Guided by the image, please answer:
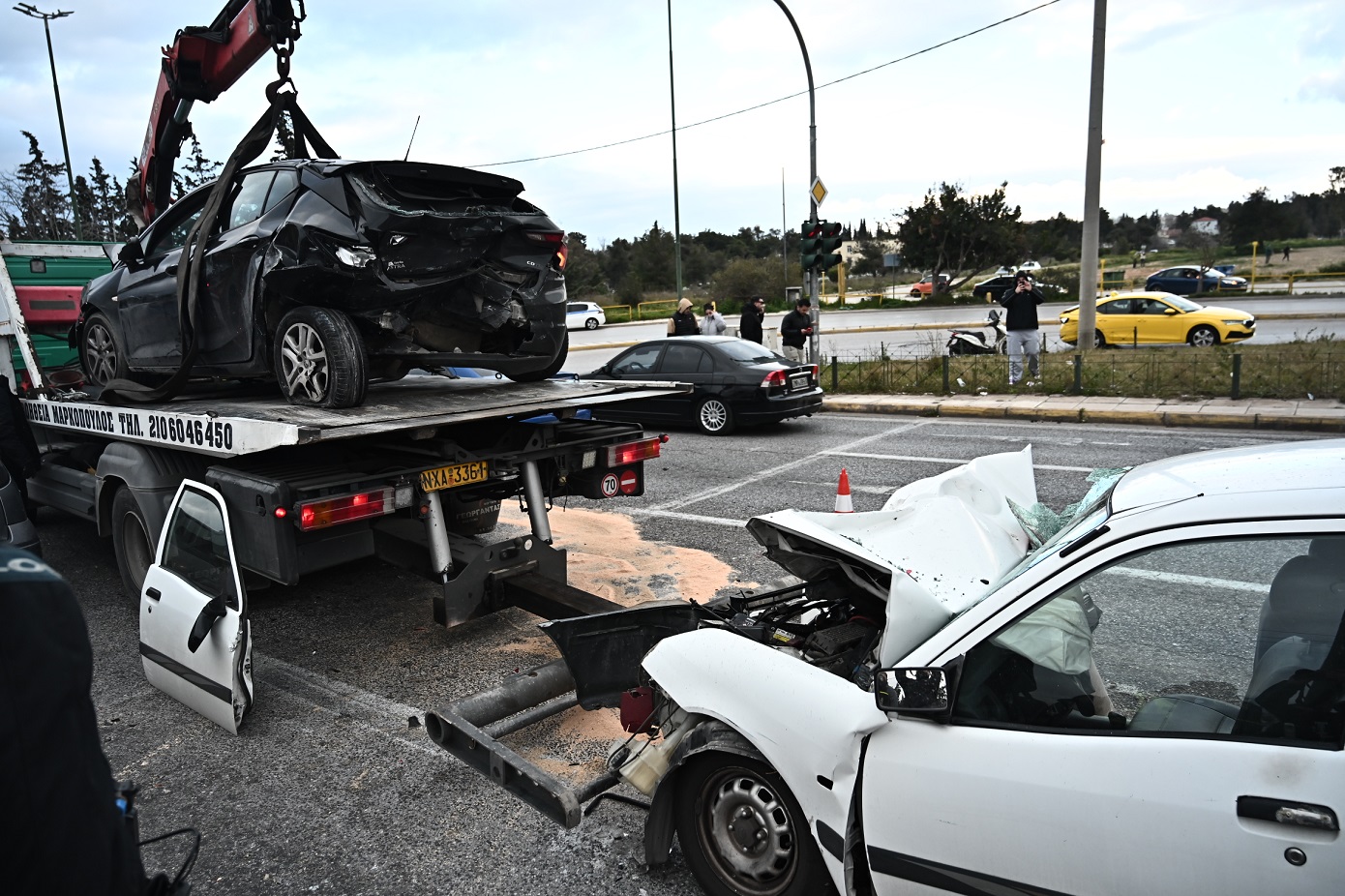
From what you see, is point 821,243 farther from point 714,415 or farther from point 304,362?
point 304,362

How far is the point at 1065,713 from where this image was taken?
7.55 feet

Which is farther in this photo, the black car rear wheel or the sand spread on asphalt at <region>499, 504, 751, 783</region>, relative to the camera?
the black car rear wheel

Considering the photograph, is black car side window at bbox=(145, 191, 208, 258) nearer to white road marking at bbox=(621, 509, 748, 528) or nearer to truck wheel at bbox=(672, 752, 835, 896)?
white road marking at bbox=(621, 509, 748, 528)

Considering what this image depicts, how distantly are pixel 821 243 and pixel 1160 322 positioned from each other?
988 cm

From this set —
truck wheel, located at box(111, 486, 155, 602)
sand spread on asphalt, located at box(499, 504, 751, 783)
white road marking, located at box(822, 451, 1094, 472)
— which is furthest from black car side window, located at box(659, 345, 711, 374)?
truck wheel, located at box(111, 486, 155, 602)

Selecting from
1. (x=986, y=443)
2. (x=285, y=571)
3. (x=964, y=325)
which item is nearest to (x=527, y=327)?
(x=285, y=571)

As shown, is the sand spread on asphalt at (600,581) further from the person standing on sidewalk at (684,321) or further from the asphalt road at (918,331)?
the asphalt road at (918,331)

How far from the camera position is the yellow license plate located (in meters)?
4.88

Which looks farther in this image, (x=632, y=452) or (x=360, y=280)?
(x=632, y=452)

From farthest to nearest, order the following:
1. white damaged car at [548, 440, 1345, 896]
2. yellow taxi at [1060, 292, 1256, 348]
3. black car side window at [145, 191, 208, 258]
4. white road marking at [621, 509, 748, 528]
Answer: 1. yellow taxi at [1060, 292, 1256, 348]
2. white road marking at [621, 509, 748, 528]
3. black car side window at [145, 191, 208, 258]
4. white damaged car at [548, 440, 1345, 896]

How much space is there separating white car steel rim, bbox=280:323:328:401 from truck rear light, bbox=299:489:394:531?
0.94m

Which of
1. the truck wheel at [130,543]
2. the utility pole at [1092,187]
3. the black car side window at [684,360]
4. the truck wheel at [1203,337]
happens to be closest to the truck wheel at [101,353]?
the truck wheel at [130,543]

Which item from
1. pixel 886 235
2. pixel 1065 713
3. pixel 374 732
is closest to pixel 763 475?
pixel 374 732

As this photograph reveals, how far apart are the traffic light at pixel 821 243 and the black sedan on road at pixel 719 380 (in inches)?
160
